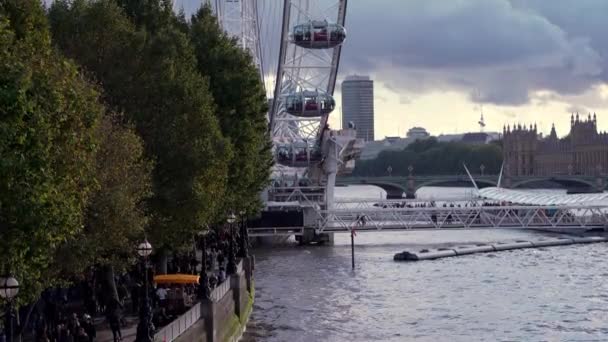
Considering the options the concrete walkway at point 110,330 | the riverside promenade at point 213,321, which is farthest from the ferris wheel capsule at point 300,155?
the concrete walkway at point 110,330

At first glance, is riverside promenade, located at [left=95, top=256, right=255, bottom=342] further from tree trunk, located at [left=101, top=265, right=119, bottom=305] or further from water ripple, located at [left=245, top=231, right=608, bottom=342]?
water ripple, located at [left=245, top=231, right=608, bottom=342]

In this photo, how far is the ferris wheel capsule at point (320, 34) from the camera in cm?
5916

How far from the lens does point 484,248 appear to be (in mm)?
52062

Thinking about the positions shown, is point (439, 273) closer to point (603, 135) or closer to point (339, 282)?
point (339, 282)

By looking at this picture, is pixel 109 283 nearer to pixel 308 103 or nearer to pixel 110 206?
pixel 110 206

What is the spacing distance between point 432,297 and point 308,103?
27919 millimetres

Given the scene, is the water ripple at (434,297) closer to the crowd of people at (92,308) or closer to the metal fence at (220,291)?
the metal fence at (220,291)

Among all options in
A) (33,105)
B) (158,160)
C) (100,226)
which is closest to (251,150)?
(158,160)

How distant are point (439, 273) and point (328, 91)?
22845 millimetres

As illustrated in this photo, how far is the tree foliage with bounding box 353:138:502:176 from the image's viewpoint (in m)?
161

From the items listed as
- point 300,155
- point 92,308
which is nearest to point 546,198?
point 300,155

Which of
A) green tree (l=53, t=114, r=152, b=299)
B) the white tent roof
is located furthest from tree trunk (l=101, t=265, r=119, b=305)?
the white tent roof

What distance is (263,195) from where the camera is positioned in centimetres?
5950

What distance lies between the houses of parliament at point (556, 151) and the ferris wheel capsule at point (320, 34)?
8934 cm
